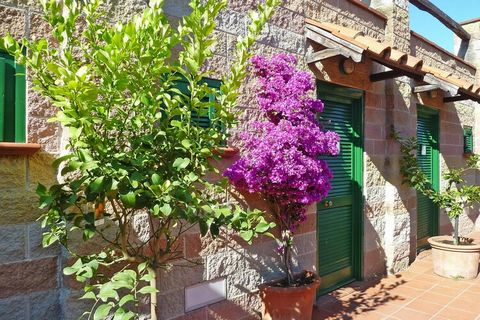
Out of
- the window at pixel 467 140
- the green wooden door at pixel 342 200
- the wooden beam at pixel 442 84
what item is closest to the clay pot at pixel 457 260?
the green wooden door at pixel 342 200

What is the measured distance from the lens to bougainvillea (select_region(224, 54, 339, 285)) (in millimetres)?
3068

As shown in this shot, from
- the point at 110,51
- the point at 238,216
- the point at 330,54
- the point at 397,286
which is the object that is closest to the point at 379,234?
the point at 397,286

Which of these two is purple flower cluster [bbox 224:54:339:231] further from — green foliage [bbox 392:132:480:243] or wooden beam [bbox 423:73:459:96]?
wooden beam [bbox 423:73:459:96]

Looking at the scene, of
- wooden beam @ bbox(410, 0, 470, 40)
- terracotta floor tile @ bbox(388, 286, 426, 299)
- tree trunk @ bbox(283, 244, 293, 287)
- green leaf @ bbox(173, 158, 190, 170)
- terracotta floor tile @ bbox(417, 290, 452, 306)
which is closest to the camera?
green leaf @ bbox(173, 158, 190, 170)

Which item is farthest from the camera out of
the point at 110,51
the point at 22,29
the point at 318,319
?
the point at 318,319

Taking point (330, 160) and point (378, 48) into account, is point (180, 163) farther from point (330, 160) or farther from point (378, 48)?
point (330, 160)

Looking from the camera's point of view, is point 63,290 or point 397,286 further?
point 397,286

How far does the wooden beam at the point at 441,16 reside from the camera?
6164mm

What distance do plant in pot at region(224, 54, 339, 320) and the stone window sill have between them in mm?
1507

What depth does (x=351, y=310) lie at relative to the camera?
403 cm

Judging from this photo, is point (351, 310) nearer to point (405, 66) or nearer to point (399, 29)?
point (405, 66)

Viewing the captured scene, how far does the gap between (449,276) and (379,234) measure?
1143 mm

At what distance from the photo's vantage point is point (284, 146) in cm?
311

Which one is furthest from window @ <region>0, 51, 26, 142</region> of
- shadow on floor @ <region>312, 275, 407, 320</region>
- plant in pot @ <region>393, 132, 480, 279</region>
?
plant in pot @ <region>393, 132, 480, 279</region>
